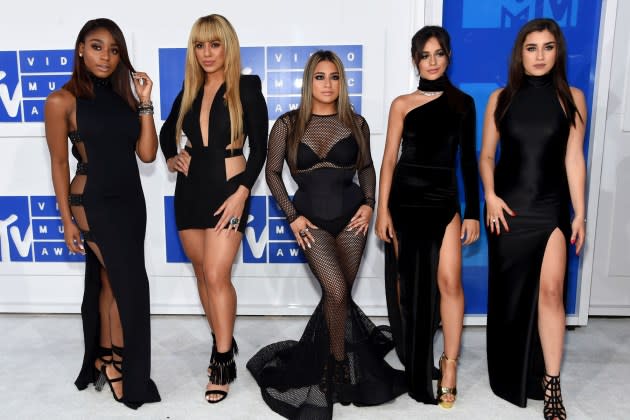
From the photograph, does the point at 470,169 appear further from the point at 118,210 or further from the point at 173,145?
the point at 118,210

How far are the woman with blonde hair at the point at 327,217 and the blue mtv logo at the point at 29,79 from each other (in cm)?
193

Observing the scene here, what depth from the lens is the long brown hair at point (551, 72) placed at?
2.41 meters

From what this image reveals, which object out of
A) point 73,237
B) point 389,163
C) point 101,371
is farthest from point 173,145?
point 101,371

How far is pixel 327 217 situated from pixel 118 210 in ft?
3.23

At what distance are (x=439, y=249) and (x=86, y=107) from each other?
1.76 metres

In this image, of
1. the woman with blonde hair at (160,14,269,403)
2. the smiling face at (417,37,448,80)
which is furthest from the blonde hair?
the smiling face at (417,37,448,80)

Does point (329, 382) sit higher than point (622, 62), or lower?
lower

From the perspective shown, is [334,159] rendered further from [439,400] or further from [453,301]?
[439,400]

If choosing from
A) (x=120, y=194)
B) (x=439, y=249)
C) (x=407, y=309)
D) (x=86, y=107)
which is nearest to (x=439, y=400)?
(x=407, y=309)

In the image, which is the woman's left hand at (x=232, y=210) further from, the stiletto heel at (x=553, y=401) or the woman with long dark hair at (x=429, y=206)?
the stiletto heel at (x=553, y=401)

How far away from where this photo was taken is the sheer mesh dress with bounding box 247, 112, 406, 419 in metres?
2.62

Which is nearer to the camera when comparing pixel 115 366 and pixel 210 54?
pixel 210 54

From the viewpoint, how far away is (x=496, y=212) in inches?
102

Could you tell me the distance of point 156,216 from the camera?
3861mm
